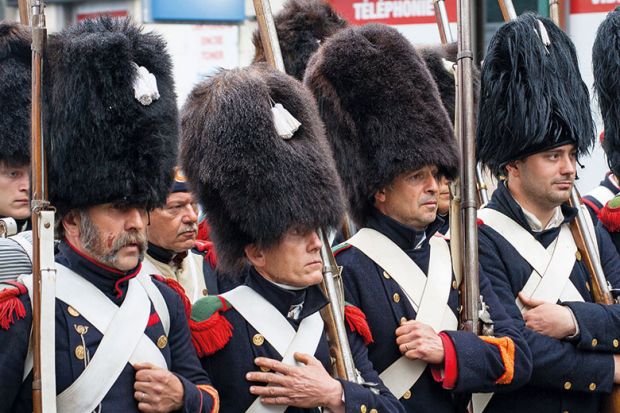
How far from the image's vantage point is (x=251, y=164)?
12.6ft

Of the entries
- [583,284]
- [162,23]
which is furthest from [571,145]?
[162,23]

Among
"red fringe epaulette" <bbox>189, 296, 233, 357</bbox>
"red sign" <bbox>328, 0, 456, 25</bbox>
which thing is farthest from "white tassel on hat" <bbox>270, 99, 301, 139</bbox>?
"red sign" <bbox>328, 0, 456, 25</bbox>

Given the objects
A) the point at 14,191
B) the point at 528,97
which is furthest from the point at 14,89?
the point at 528,97

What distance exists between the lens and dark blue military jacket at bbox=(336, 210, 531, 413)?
4.25m

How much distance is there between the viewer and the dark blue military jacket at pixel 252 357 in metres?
3.82

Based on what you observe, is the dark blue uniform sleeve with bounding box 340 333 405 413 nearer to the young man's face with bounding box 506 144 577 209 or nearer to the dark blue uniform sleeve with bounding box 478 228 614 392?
the dark blue uniform sleeve with bounding box 478 228 614 392

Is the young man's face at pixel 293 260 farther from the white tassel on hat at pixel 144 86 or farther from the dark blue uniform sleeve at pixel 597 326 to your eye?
Result: the dark blue uniform sleeve at pixel 597 326

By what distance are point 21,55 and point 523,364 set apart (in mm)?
2011

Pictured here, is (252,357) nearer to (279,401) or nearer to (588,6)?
(279,401)

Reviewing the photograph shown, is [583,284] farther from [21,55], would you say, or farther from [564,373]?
[21,55]

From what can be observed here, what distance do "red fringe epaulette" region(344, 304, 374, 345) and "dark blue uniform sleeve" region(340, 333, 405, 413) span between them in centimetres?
2

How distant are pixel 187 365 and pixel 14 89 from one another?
3.93 ft

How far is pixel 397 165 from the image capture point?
174 inches

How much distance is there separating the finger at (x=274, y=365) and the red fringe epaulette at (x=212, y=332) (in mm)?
124
